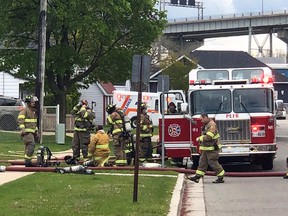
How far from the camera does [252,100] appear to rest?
18.7 meters

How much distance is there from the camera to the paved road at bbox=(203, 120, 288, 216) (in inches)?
445

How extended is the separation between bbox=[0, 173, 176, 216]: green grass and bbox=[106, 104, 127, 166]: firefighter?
264cm

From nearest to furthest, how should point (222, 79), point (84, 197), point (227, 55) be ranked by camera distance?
point (84, 197) → point (222, 79) → point (227, 55)

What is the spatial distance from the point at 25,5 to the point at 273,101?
14.2 metres

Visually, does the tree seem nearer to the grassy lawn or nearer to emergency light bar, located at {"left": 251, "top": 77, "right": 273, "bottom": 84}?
emergency light bar, located at {"left": 251, "top": 77, "right": 273, "bottom": 84}

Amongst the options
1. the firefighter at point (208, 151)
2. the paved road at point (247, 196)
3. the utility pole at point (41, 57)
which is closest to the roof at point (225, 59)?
the utility pole at point (41, 57)

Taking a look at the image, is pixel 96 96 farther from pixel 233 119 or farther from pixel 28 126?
pixel 28 126

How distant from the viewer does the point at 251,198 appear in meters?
13.0

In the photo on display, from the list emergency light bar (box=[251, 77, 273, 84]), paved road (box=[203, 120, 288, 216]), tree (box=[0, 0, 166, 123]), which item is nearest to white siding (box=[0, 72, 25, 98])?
tree (box=[0, 0, 166, 123])

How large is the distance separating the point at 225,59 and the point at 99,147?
66.4 metres

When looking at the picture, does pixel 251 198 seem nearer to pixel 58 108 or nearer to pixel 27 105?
pixel 27 105

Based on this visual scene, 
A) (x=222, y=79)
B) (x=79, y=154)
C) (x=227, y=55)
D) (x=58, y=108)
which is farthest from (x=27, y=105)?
(x=227, y=55)

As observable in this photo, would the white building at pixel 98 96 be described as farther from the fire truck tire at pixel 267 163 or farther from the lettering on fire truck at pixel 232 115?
the lettering on fire truck at pixel 232 115

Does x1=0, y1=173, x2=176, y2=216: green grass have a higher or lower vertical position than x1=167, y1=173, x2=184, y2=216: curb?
higher
